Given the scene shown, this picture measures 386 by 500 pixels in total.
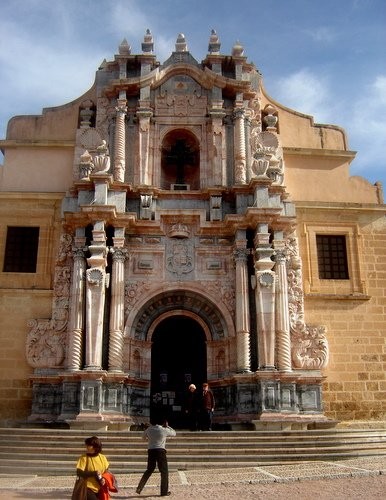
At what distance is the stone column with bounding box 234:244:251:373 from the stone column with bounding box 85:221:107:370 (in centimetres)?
388

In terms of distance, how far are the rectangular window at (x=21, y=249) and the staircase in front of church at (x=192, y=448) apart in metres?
5.95

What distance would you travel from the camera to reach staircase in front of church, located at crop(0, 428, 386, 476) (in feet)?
39.8

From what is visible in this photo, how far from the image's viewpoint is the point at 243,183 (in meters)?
18.4

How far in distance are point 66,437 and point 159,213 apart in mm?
7395

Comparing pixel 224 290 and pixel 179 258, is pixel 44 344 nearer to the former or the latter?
pixel 179 258

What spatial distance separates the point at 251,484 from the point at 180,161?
42.1ft

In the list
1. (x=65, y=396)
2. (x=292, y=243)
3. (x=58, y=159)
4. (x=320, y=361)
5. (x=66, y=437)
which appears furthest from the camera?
(x=58, y=159)

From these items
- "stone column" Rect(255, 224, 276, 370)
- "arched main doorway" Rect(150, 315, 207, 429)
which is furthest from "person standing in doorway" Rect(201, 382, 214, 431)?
"arched main doorway" Rect(150, 315, 207, 429)

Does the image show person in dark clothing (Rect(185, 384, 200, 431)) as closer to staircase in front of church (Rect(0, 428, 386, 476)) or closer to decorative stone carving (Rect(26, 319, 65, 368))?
staircase in front of church (Rect(0, 428, 386, 476))

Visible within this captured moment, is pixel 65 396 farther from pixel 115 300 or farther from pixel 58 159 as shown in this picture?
pixel 58 159

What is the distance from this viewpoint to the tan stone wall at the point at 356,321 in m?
17.5

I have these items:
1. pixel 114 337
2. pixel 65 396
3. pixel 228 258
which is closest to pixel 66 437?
pixel 65 396

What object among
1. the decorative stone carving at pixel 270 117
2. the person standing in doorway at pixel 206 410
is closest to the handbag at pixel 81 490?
the person standing in doorway at pixel 206 410

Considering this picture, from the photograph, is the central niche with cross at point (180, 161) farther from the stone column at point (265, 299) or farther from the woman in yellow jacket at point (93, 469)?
the woman in yellow jacket at point (93, 469)
